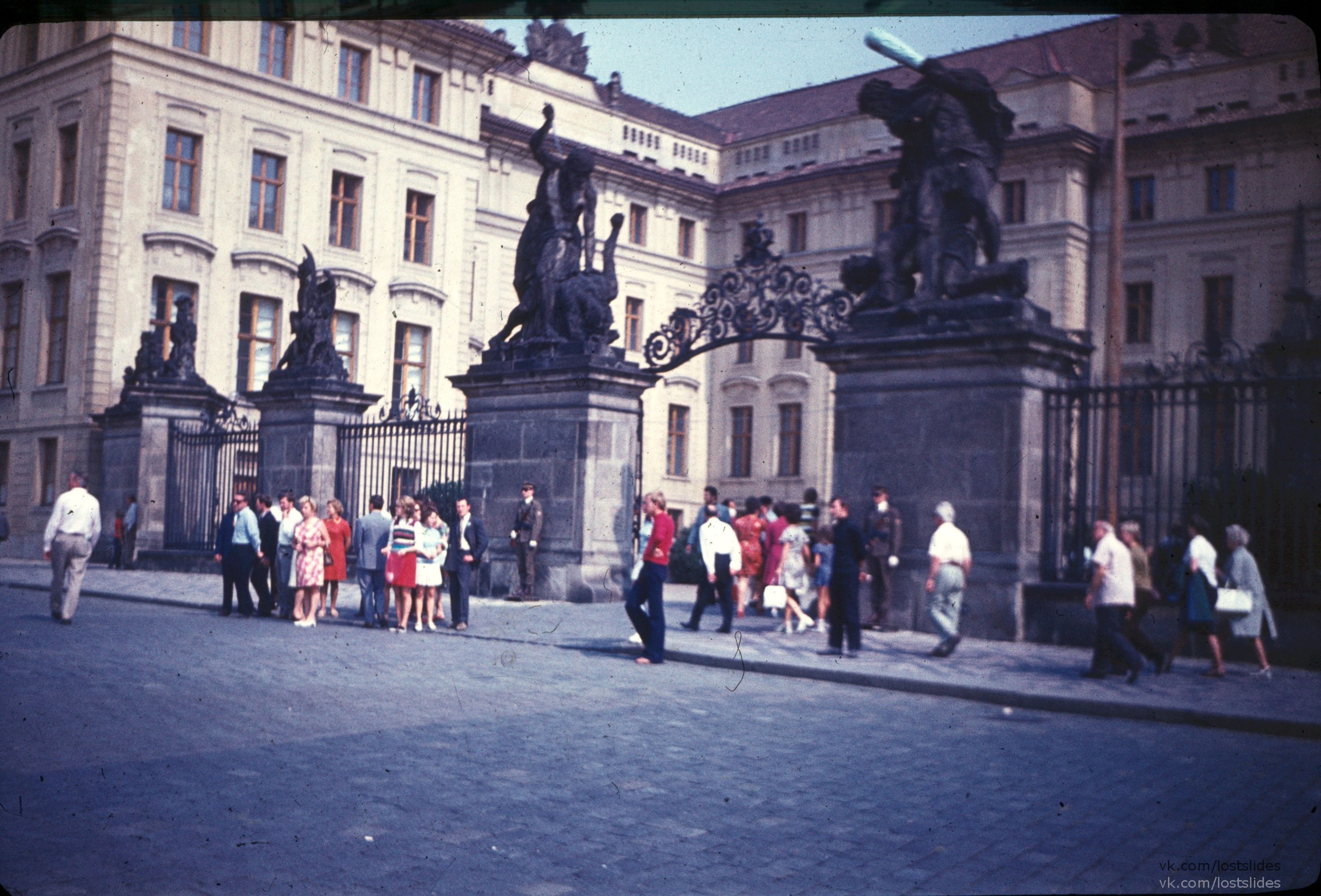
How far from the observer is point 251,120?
34.8 meters

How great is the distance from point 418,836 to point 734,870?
4.76 ft

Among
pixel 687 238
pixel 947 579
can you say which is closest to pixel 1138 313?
pixel 687 238

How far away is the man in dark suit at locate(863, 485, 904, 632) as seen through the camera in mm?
15312

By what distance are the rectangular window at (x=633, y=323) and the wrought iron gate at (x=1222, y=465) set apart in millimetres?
32786

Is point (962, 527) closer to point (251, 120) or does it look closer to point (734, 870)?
point (734, 870)

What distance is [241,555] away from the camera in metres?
17.6

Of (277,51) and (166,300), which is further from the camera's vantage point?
(277,51)

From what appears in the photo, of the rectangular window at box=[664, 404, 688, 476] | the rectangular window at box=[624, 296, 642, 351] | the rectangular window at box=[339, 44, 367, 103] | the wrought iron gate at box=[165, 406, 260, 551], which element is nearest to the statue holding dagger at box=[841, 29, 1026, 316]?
the wrought iron gate at box=[165, 406, 260, 551]

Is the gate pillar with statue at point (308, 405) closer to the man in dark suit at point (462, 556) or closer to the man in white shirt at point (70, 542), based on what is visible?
the man in dark suit at point (462, 556)

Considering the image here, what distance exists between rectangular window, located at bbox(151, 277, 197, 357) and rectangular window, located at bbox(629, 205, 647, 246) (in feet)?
57.6

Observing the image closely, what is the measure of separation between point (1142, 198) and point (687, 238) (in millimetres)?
16836

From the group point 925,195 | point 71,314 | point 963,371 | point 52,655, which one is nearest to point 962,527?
point 963,371

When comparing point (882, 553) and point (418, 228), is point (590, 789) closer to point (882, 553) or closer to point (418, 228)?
point (882, 553)

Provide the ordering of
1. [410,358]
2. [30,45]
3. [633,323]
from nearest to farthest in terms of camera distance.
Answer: [30,45] < [410,358] < [633,323]
